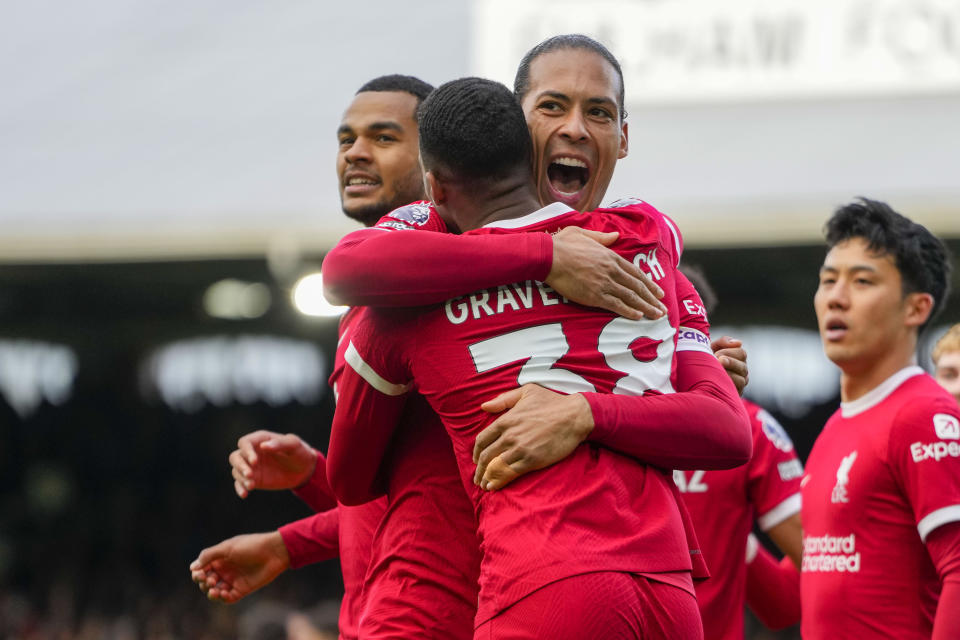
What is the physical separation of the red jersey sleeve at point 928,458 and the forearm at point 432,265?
5.15 feet

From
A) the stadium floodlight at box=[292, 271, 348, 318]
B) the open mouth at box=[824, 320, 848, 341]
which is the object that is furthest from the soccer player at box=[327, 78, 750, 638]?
the stadium floodlight at box=[292, 271, 348, 318]

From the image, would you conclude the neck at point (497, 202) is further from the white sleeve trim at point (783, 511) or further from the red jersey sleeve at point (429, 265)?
the white sleeve trim at point (783, 511)

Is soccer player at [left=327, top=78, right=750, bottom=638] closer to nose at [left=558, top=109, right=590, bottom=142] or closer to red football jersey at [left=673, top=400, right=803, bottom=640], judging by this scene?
nose at [left=558, top=109, right=590, bottom=142]

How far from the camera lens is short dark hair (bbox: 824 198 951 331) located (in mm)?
3891

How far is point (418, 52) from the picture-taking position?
9773mm

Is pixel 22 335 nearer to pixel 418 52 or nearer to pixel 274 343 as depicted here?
pixel 274 343

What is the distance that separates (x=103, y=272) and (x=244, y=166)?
3.00 m

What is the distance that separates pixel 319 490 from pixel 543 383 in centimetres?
143

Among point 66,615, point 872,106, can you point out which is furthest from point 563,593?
point 66,615

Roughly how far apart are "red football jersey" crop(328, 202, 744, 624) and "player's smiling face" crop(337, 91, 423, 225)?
3.19 ft

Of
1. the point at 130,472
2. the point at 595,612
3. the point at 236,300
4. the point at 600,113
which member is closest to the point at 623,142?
the point at 600,113

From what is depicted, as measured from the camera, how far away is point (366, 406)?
8.62 feet

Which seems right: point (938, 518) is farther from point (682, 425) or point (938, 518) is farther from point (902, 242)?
point (682, 425)

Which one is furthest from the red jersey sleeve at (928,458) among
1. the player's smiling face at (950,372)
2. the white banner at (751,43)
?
the white banner at (751,43)
